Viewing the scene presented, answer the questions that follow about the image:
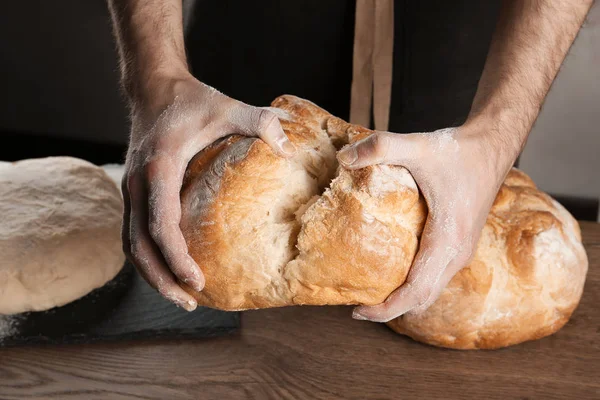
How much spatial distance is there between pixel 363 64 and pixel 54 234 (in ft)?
3.35

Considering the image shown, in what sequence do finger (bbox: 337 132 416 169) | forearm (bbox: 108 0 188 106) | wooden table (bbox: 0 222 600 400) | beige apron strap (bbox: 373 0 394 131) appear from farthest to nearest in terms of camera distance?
beige apron strap (bbox: 373 0 394 131) < wooden table (bbox: 0 222 600 400) < forearm (bbox: 108 0 188 106) < finger (bbox: 337 132 416 169)

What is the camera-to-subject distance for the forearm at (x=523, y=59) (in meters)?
1.37

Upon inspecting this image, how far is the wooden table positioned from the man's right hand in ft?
1.17

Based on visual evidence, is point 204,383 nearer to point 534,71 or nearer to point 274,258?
point 274,258

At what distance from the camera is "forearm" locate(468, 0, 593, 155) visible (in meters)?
1.37

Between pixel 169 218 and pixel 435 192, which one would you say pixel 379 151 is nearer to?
pixel 435 192

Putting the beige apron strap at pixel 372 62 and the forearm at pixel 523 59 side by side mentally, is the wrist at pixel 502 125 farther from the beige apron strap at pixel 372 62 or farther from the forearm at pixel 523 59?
the beige apron strap at pixel 372 62

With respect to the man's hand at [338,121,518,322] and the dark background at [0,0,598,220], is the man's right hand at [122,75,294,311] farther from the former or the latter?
the dark background at [0,0,598,220]

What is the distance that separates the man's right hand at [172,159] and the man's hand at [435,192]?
0.19m

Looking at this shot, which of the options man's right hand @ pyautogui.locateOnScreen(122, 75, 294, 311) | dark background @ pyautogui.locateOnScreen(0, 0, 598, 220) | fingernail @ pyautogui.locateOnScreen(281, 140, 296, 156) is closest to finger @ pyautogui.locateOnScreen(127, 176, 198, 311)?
man's right hand @ pyautogui.locateOnScreen(122, 75, 294, 311)

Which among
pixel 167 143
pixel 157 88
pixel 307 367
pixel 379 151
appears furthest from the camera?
pixel 307 367

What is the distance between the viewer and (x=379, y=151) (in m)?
1.09

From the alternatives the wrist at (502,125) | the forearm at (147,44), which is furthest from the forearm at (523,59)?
the forearm at (147,44)

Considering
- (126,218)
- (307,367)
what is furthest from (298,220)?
(307,367)
